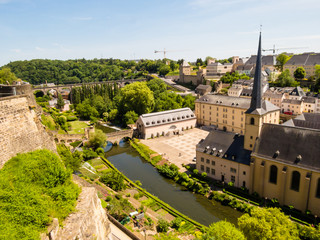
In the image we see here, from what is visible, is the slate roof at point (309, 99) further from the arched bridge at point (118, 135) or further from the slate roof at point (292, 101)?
the arched bridge at point (118, 135)

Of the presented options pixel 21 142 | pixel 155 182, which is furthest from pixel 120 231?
pixel 155 182

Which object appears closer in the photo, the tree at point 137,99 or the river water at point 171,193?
the river water at point 171,193

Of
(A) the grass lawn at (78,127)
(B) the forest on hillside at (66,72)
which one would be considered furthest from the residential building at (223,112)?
(B) the forest on hillside at (66,72)

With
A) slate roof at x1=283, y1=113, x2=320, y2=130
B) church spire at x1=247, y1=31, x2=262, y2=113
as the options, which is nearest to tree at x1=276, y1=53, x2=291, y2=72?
slate roof at x1=283, y1=113, x2=320, y2=130

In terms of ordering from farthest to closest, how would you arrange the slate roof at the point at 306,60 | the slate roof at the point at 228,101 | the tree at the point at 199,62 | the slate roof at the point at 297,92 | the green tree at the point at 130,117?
1. the tree at the point at 199,62
2. the slate roof at the point at 306,60
3. the slate roof at the point at 297,92
4. the green tree at the point at 130,117
5. the slate roof at the point at 228,101

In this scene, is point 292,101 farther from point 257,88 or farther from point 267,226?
point 267,226

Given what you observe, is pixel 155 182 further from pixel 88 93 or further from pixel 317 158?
pixel 88 93
